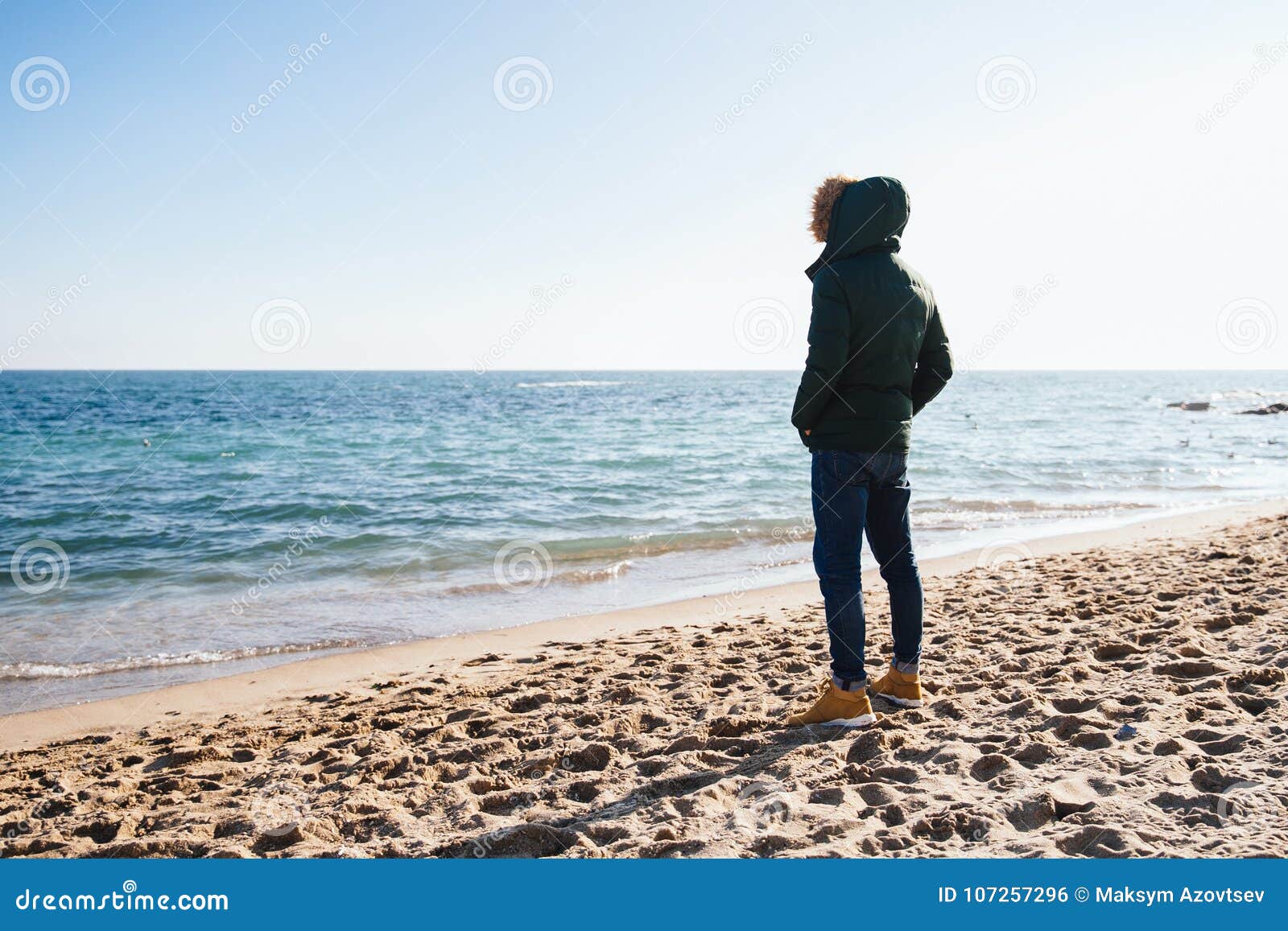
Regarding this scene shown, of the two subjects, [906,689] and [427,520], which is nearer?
[906,689]

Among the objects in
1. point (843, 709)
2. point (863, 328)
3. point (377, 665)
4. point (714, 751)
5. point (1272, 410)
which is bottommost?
point (377, 665)

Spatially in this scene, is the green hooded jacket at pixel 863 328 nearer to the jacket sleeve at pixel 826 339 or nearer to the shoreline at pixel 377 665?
the jacket sleeve at pixel 826 339

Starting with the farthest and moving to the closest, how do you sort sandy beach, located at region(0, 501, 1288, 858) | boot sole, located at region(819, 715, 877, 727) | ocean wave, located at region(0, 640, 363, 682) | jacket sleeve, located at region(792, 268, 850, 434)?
1. ocean wave, located at region(0, 640, 363, 682)
2. boot sole, located at region(819, 715, 877, 727)
3. jacket sleeve, located at region(792, 268, 850, 434)
4. sandy beach, located at region(0, 501, 1288, 858)

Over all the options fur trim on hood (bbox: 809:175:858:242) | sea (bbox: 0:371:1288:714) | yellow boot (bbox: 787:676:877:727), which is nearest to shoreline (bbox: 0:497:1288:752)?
sea (bbox: 0:371:1288:714)

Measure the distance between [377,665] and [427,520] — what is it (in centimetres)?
571

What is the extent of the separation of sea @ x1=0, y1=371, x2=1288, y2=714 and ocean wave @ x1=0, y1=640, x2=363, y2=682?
2cm

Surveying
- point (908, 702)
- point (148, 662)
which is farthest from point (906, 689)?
point (148, 662)

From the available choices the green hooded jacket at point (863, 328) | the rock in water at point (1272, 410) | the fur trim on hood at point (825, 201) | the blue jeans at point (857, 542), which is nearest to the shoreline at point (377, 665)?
the blue jeans at point (857, 542)

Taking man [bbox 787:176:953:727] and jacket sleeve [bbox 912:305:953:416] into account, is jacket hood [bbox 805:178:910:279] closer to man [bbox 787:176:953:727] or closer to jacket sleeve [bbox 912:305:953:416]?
man [bbox 787:176:953:727]

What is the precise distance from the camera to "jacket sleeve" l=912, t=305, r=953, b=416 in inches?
141

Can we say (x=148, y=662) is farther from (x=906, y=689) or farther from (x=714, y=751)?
(x=906, y=689)

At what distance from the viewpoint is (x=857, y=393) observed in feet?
10.9

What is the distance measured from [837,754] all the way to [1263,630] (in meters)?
2.98

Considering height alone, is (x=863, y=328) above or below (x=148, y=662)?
above
